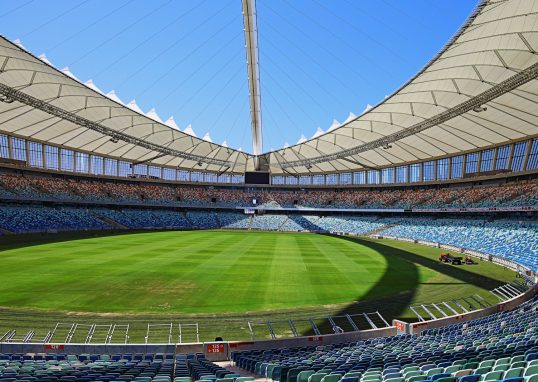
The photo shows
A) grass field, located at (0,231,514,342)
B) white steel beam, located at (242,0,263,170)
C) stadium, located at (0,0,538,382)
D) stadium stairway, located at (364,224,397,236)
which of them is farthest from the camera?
stadium stairway, located at (364,224,397,236)

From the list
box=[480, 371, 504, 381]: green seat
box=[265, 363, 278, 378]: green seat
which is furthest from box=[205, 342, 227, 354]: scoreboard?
box=[480, 371, 504, 381]: green seat

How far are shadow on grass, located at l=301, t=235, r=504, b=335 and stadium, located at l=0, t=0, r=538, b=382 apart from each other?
6.6 inches

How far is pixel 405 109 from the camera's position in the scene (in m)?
43.7

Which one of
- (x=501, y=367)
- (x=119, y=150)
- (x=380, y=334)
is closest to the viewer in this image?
(x=501, y=367)

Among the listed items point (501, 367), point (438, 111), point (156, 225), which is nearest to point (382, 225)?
point (438, 111)

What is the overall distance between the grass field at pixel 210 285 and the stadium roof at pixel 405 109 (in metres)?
15.4

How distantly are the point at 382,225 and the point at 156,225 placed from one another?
41876 mm

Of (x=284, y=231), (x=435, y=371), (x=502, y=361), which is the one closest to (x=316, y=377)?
(x=435, y=371)

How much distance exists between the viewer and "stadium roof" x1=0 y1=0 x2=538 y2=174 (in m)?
28.4

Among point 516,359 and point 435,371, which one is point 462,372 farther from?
point 516,359

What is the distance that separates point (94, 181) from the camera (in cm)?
7450

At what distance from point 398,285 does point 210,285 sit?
39.0 ft

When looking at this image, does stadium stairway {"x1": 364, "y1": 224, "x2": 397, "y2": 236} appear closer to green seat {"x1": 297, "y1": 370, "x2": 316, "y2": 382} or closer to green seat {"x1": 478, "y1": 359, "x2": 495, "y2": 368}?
green seat {"x1": 478, "y1": 359, "x2": 495, "y2": 368}

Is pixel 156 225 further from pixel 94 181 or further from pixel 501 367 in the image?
pixel 501 367
